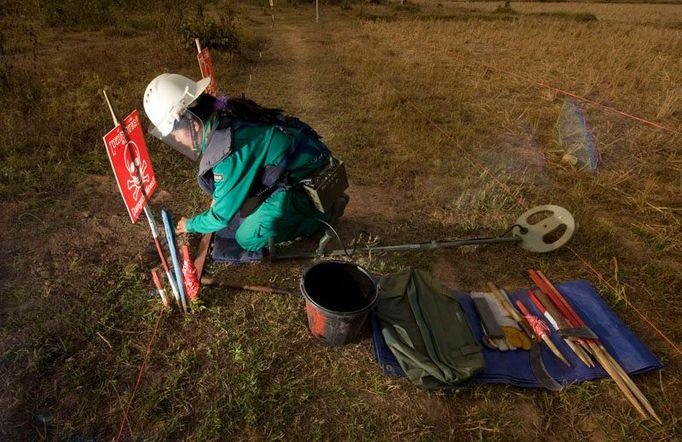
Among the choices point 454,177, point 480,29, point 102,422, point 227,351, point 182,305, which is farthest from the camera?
point 480,29

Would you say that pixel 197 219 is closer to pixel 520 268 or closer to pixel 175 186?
pixel 175 186

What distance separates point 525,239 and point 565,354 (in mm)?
1227

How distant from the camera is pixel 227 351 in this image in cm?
247

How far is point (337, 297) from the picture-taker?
2662 mm

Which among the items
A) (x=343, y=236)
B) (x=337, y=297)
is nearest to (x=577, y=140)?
(x=343, y=236)

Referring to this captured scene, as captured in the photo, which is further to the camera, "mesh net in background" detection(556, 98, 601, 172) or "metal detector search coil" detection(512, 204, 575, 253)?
"mesh net in background" detection(556, 98, 601, 172)

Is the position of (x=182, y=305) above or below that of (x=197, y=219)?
below

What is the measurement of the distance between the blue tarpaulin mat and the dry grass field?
78 mm

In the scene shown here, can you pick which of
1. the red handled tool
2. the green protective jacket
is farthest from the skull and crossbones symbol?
the red handled tool

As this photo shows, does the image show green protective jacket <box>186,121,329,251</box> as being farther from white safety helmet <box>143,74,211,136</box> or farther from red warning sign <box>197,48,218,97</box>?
red warning sign <box>197,48,218,97</box>

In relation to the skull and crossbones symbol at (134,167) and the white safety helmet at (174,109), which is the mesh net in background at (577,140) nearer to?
the white safety helmet at (174,109)

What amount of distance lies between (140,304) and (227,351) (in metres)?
0.83

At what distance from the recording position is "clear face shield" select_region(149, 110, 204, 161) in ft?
7.96

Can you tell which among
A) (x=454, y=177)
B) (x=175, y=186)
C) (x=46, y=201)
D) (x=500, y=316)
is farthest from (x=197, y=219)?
(x=454, y=177)
